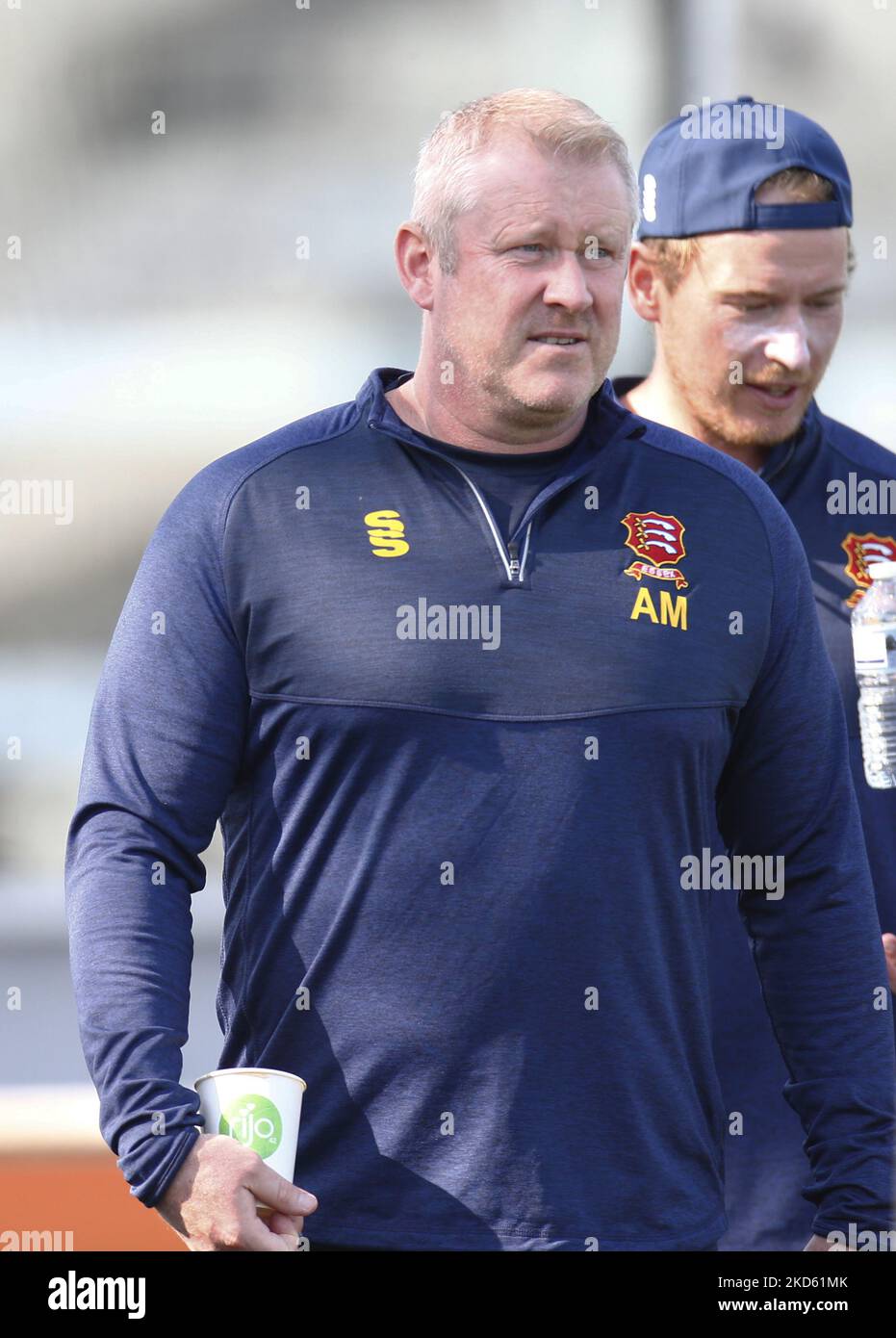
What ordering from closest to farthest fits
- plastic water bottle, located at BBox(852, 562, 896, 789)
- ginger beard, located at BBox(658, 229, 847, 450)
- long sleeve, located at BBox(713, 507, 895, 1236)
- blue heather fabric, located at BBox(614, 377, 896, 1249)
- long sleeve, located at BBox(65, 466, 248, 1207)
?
long sleeve, located at BBox(65, 466, 248, 1207)
long sleeve, located at BBox(713, 507, 895, 1236)
plastic water bottle, located at BBox(852, 562, 896, 789)
blue heather fabric, located at BBox(614, 377, 896, 1249)
ginger beard, located at BBox(658, 229, 847, 450)

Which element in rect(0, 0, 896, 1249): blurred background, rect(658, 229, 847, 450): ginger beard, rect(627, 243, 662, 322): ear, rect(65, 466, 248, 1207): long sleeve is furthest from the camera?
rect(0, 0, 896, 1249): blurred background

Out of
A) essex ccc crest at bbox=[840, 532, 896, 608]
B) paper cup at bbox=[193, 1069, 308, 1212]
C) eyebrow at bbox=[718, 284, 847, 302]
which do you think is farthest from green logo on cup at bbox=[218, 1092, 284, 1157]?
eyebrow at bbox=[718, 284, 847, 302]

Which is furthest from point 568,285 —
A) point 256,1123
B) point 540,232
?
point 256,1123

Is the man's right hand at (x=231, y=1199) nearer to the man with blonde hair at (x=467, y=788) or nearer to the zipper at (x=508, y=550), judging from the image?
the man with blonde hair at (x=467, y=788)

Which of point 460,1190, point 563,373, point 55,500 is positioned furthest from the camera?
point 55,500

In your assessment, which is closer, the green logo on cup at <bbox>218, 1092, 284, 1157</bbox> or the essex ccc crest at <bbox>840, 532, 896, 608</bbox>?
the green logo on cup at <bbox>218, 1092, 284, 1157</bbox>

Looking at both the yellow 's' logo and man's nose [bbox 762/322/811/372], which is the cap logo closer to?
man's nose [bbox 762/322/811/372]

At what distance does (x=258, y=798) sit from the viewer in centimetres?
240

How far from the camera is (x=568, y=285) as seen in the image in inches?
95.7

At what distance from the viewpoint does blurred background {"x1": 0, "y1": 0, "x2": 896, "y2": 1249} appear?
4.66 meters

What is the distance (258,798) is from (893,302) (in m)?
2.88

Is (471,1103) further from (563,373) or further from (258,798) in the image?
(563,373)

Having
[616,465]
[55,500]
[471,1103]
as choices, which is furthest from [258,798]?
[55,500]

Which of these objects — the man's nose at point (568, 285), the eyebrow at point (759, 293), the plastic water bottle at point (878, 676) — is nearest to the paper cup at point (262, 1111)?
the man's nose at point (568, 285)
